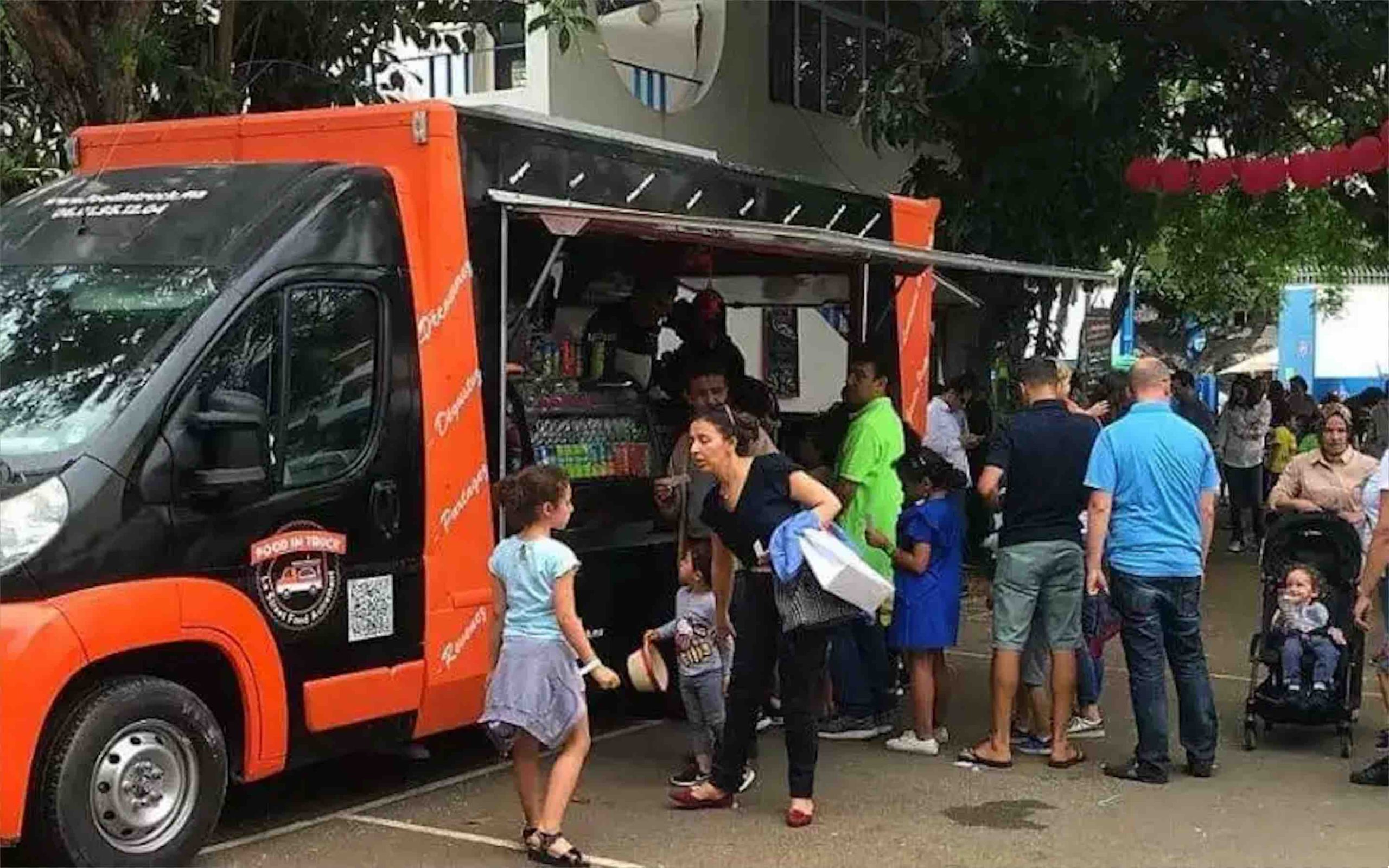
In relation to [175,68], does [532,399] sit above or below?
below

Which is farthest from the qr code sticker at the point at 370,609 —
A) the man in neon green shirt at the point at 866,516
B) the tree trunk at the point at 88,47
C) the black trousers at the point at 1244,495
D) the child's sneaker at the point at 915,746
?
the black trousers at the point at 1244,495

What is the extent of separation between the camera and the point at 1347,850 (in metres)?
5.88

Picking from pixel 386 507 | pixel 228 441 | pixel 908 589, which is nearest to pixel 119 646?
pixel 228 441

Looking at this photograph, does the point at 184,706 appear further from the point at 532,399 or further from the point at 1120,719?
the point at 1120,719

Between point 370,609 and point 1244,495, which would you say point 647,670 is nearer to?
point 370,609

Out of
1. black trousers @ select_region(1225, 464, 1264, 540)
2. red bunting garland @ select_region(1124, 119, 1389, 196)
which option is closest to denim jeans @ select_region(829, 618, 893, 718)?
red bunting garland @ select_region(1124, 119, 1389, 196)

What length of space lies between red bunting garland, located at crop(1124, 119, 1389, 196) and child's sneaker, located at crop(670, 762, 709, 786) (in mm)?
8983

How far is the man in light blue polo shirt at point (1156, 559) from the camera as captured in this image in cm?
684

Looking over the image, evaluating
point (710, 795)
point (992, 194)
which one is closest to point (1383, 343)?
point (992, 194)

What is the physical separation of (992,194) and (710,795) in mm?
8725

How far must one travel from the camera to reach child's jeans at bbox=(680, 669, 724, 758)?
253 inches

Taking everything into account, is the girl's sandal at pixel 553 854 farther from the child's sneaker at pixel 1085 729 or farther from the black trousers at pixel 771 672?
the child's sneaker at pixel 1085 729

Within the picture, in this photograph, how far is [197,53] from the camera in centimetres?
1097

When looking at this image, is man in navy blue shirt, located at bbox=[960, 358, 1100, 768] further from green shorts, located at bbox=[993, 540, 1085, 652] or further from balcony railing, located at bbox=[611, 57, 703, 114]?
balcony railing, located at bbox=[611, 57, 703, 114]
